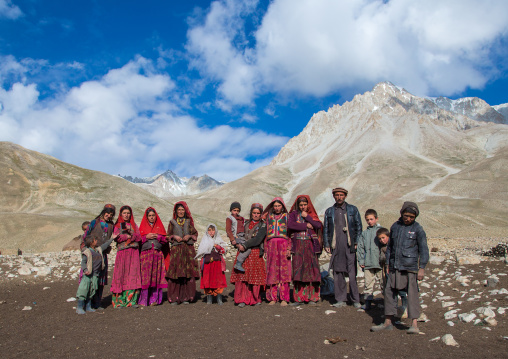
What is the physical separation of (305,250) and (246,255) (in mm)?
1157

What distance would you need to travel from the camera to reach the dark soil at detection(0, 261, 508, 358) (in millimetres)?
4086

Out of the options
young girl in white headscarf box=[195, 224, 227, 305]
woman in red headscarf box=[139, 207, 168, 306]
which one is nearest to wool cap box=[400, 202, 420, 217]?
young girl in white headscarf box=[195, 224, 227, 305]

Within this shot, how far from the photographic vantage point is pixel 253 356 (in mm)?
3996

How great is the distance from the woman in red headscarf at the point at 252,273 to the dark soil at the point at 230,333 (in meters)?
0.28

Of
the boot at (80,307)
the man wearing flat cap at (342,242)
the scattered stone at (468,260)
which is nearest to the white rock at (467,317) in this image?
the man wearing flat cap at (342,242)

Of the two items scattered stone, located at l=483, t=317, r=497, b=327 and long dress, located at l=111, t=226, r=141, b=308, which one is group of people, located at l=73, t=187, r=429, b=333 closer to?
long dress, located at l=111, t=226, r=141, b=308

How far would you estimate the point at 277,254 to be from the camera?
22.2ft

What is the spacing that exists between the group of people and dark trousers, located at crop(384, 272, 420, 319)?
1.23 m

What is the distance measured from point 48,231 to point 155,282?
26823 millimetres

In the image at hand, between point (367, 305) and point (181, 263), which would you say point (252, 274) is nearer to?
point (181, 263)

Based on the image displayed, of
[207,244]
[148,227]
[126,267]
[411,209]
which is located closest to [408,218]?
[411,209]

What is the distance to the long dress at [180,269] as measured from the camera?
6.96 m

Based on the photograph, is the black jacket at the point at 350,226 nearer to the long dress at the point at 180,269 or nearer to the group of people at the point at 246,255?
the group of people at the point at 246,255

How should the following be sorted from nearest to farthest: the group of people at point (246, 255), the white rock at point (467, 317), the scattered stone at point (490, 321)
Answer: the scattered stone at point (490, 321) < the white rock at point (467, 317) < the group of people at point (246, 255)
